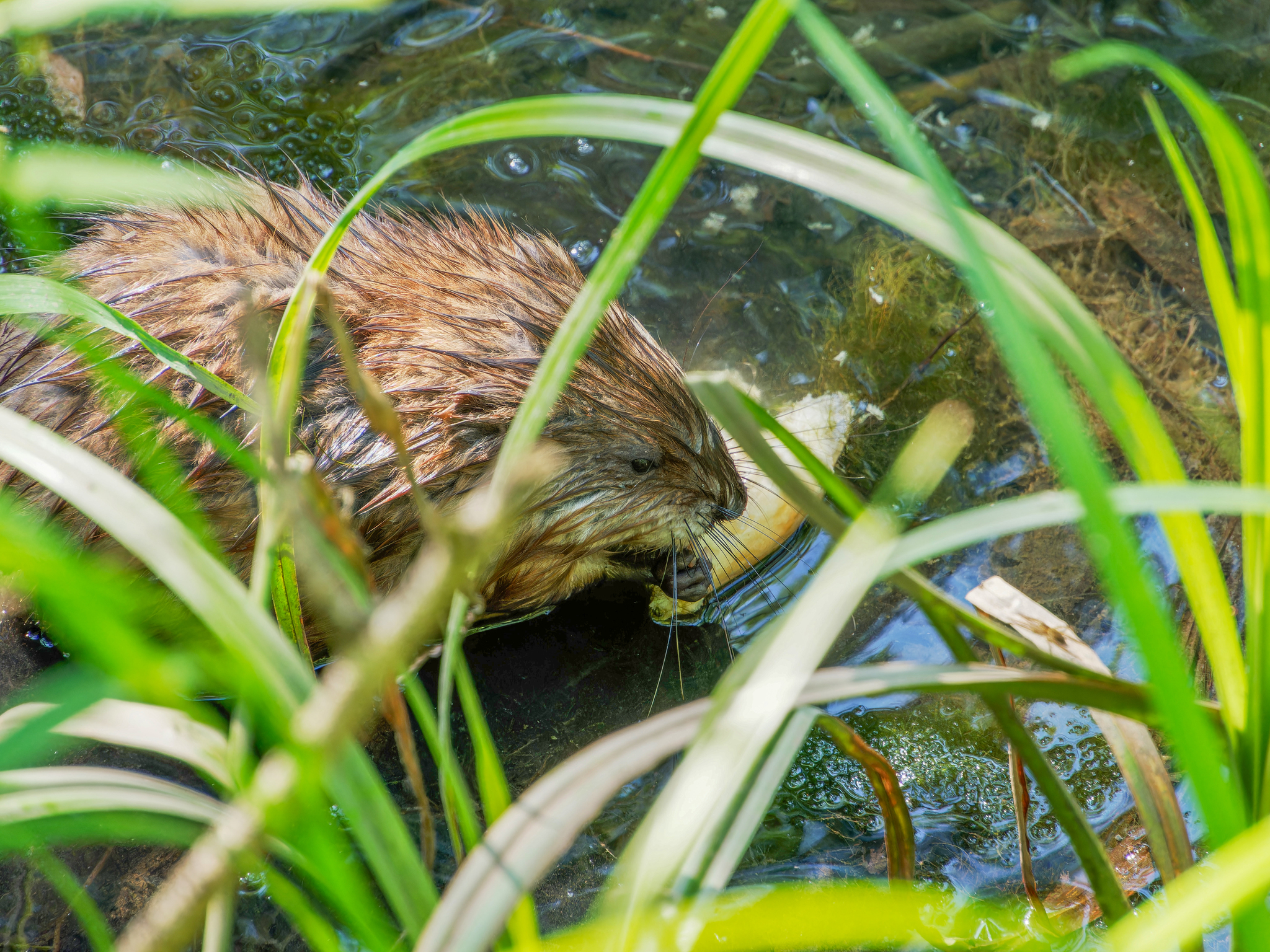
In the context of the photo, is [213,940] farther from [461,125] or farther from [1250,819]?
[1250,819]

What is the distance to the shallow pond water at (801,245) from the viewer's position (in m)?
2.20

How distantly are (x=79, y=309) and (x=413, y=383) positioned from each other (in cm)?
78

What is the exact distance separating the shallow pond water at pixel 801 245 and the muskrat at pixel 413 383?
1.01 feet

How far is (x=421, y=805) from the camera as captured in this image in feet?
3.82

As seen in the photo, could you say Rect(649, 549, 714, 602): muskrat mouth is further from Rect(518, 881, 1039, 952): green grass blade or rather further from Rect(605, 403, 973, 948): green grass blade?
Rect(605, 403, 973, 948): green grass blade

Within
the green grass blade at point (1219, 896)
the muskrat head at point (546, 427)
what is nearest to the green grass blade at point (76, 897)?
the muskrat head at point (546, 427)

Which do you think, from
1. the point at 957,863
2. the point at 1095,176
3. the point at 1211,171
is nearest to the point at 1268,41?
the point at 1211,171

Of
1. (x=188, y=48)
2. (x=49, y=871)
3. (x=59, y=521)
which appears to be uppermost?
(x=188, y=48)

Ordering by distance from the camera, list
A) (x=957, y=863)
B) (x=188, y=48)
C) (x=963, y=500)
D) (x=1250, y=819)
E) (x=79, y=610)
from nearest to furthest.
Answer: (x=79, y=610)
(x=1250, y=819)
(x=957, y=863)
(x=963, y=500)
(x=188, y=48)

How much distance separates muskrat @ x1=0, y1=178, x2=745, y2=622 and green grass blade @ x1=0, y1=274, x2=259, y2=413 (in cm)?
39

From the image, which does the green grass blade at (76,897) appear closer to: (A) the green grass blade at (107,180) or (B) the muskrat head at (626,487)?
(A) the green grass blade at (107,180)

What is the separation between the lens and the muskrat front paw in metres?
2.57

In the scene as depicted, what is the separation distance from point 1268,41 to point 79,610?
391 cm

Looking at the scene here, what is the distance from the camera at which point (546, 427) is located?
226 cm
